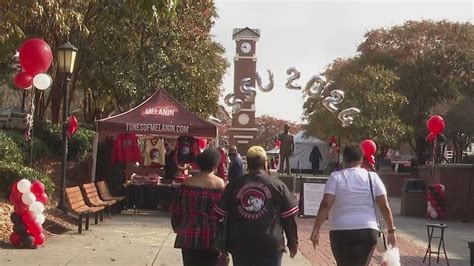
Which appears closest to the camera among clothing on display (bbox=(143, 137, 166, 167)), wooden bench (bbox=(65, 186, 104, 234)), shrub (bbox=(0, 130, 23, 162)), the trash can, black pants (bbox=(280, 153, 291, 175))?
wooden bench (bbox=(65, 186, 104, 234))

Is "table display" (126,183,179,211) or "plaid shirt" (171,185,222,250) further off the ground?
"plaid shirt" (171,185,222,250)

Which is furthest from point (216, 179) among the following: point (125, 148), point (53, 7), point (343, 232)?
point (125, 148)

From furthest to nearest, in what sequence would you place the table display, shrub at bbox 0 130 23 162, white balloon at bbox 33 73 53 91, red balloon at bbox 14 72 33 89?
the table display → shrub at bbox 0 130 23 162 → red balloon at bbox 14 72 33 89 → white balloon at bbox 33 73 53 91

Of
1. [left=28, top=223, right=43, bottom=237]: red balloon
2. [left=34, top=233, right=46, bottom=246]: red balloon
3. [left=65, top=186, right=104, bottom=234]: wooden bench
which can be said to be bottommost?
[left=34, top=233, right=46, bottom=246]: red balloon

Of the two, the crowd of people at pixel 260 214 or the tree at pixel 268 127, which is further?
the tree at pixel 268 127

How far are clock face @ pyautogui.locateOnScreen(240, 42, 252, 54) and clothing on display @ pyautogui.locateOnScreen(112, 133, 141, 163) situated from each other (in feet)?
151

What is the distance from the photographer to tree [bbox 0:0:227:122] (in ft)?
77.6

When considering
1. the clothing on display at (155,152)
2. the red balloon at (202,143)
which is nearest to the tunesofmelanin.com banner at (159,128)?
the red balloon at (202,143)

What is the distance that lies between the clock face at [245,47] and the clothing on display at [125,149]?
46023mm

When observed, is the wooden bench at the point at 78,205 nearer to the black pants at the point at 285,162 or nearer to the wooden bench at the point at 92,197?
the wooden bench at the point at 92,197

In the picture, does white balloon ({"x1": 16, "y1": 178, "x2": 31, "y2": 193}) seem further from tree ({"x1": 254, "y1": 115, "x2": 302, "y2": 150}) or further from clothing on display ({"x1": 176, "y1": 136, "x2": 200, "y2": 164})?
tree ({"x1": 254, "y1": 115, "x2": 302, "y2": 150})

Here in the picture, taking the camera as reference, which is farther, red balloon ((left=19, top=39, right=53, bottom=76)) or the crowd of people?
red balloon ((left=19, top=39, right=53, bottom=76))

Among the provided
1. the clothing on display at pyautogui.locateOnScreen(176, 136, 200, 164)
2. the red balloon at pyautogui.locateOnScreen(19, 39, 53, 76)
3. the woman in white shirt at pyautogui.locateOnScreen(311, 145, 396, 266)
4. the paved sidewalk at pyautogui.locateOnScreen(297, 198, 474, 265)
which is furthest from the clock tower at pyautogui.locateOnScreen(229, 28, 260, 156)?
the woman in white shirt at pyautogui.locateOnScreen(311, 145, 396, 266)

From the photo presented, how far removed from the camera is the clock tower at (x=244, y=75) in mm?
61875
